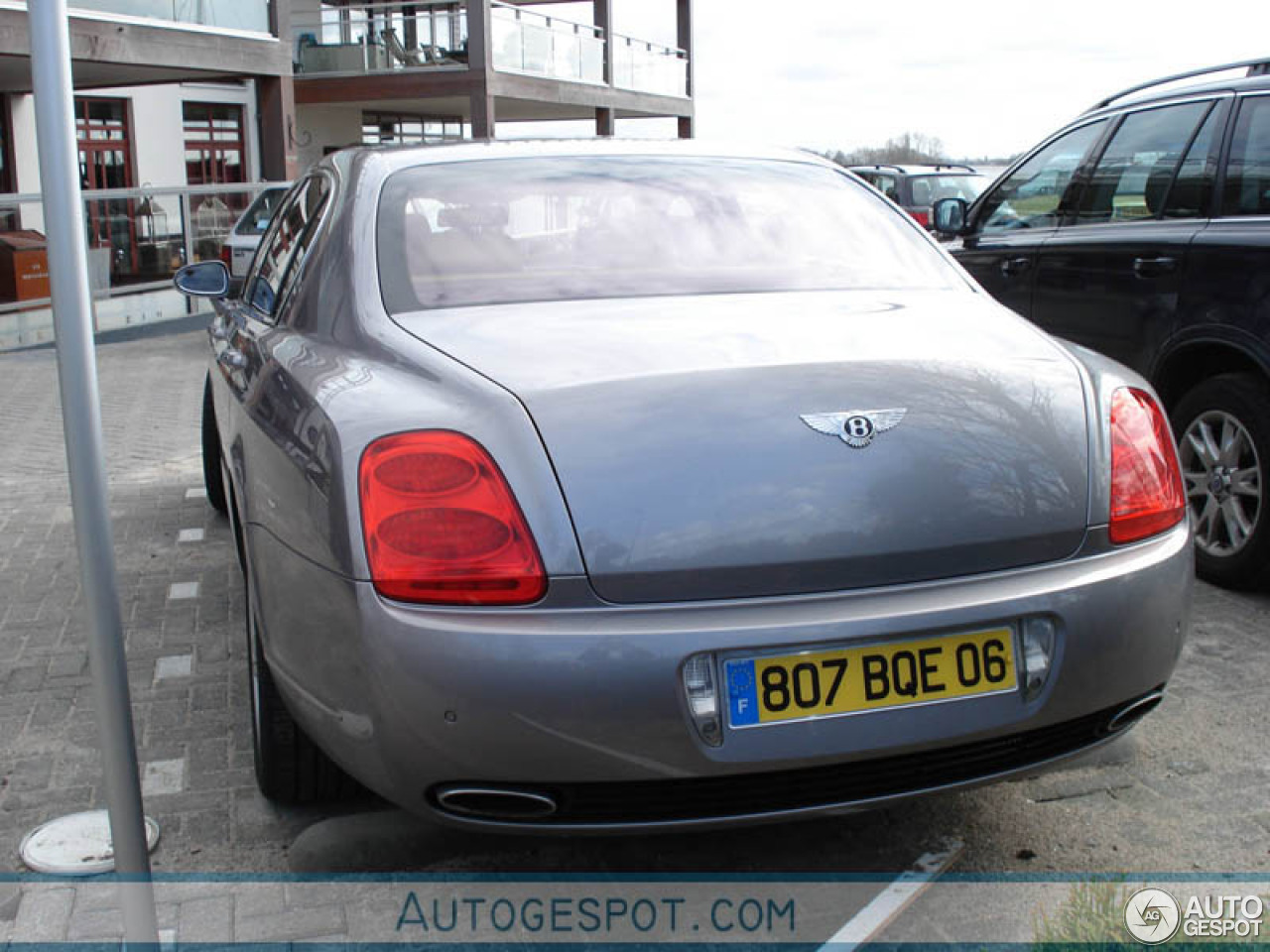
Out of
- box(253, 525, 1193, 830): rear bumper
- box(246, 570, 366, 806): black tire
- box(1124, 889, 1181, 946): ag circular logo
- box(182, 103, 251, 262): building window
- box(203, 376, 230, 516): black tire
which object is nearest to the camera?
box(253, 525, 1193, 830): rear bumper

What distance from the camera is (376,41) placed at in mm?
27750

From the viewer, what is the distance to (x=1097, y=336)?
208 inches

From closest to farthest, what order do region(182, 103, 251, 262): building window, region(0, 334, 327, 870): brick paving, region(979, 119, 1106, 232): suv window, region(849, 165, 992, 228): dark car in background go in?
region(0, 334, 327, 870): brick paving → region(979, 119, 1106, 232): suv window → region(849, 165, 992, 228): dark car in background → region(182, 103, 251, 262): building window

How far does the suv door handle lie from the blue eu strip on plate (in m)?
3.31

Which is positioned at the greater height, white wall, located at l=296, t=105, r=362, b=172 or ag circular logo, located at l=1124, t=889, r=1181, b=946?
white wall, located at l=296, t=105, r=362, b=172

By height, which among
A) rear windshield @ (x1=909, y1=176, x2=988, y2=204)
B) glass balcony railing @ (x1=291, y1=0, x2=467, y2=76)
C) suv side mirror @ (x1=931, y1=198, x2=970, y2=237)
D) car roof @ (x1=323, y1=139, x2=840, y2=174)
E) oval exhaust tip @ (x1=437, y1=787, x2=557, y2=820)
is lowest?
oval exhaust tip @ (x1=437, y1=787, x2=557, y2=820)

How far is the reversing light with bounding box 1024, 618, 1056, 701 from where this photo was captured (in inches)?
92.4

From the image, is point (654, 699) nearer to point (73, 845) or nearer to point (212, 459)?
point (73, 845)

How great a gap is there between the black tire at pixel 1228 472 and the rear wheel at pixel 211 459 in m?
3.71

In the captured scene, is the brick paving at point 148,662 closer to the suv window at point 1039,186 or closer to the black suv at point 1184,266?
the black suv at point 1184,266

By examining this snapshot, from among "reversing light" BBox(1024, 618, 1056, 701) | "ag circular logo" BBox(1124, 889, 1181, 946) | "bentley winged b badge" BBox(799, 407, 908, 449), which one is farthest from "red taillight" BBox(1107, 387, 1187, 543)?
"ag circular logo" BBox(1124, 889, 1181, 946)

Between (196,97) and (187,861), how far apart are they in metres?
25.8

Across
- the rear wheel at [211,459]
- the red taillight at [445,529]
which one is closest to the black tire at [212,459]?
the rear wheel at [211,459]

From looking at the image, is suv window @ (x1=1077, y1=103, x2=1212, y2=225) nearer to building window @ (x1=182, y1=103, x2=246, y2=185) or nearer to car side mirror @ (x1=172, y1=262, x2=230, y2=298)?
car side mirror @ (x1=172, y1=262, x2=230, y2=298)
